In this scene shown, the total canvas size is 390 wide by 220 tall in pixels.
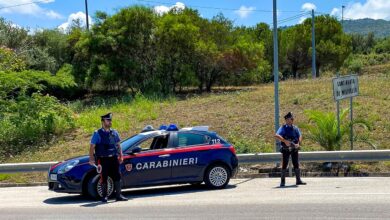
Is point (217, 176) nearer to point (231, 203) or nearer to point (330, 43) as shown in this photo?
point (231, 203)

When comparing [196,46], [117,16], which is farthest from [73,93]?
[196,46]

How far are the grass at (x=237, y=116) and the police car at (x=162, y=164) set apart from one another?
485 cm

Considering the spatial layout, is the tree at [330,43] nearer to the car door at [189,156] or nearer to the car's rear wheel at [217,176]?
the car's rear wheel at [217,176]

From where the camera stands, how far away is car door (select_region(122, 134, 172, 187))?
1166 centimetres

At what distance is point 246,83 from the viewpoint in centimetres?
4653

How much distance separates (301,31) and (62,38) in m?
28.4

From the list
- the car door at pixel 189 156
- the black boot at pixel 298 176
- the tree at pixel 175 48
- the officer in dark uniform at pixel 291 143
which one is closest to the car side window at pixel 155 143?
the car door at pixel 189 156

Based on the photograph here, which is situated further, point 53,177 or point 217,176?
point 217,176

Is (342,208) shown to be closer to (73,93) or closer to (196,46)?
(196,46)

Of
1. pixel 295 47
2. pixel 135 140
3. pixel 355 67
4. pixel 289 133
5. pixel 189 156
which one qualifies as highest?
pixel 295 47

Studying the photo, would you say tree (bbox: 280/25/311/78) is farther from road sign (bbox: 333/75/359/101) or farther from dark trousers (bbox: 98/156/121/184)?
dark trousers (bbox: 98/156/121/184)

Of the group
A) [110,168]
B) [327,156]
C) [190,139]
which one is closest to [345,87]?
[327,156]

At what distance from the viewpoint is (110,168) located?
10.9 m

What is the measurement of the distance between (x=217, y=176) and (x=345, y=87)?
582 centimetres
